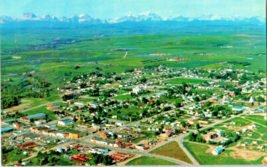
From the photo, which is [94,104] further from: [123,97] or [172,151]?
[172,151]

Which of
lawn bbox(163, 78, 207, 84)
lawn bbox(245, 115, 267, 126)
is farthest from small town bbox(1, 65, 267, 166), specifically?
lawn bbox(163, 78, 207, 84)

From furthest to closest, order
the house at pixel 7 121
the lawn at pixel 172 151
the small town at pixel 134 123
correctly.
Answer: the house at pixel 7 121 < the small town at pixel 134 123 < the lawn at pixel 172 151

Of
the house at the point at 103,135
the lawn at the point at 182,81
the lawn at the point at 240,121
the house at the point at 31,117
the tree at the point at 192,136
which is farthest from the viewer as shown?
the lawn at the point at 182,81

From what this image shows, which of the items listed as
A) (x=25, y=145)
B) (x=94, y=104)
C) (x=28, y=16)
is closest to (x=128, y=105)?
(x=94, y=104)

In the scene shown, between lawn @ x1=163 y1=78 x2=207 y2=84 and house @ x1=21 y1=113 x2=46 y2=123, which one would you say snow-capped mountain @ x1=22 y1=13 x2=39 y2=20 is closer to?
lawn @ x1=163 y1=78 x2=207 y2=84

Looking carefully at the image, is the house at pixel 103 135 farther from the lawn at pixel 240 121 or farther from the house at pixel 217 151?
the lawn at pixel 240 121

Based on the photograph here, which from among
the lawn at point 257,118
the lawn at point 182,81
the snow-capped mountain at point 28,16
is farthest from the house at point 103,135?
the snow-capped mountain at point 28,16
